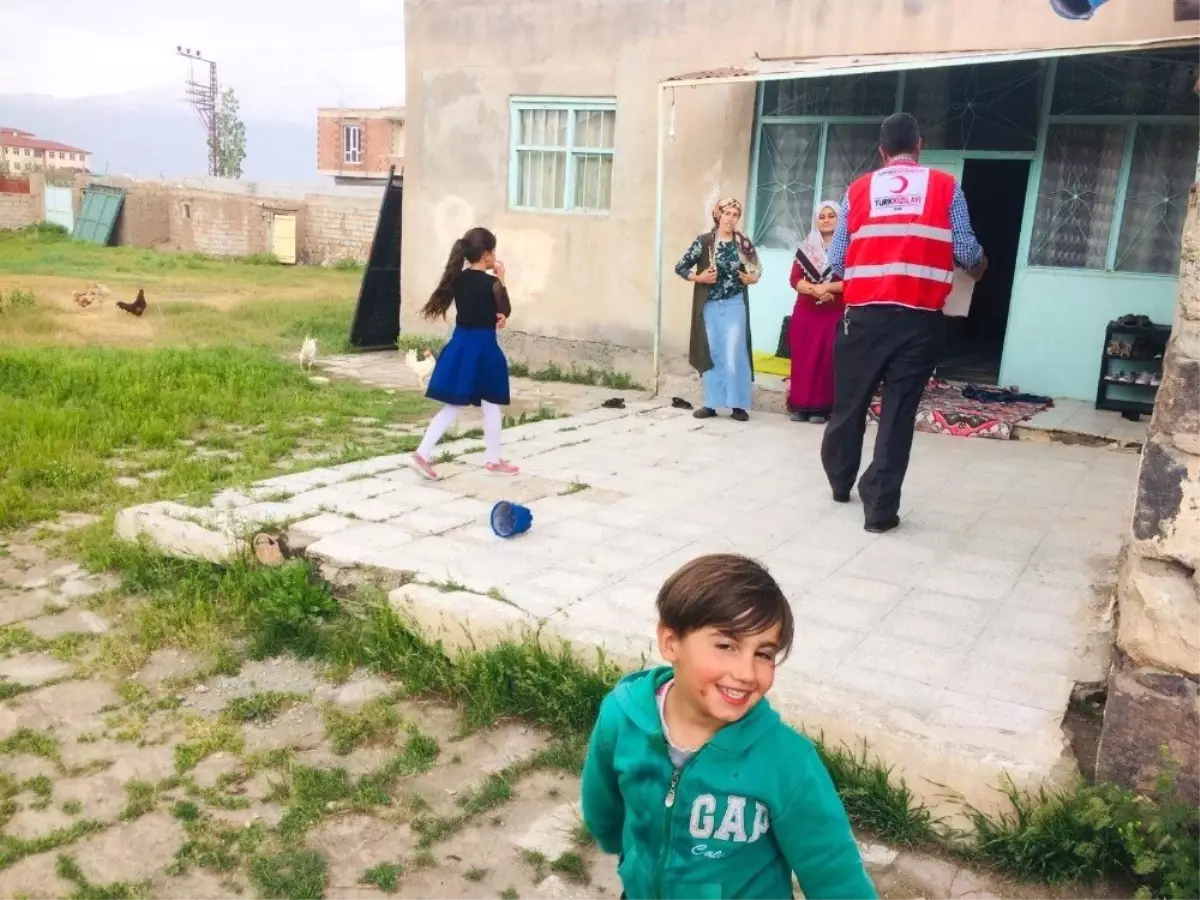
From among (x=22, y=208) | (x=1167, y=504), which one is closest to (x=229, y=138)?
(x=22, y=208)

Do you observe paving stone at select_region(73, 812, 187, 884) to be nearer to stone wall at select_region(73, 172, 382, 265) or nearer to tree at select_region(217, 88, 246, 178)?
stone wall at select_region(73, 172, 382, 265)

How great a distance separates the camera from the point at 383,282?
40.0ft

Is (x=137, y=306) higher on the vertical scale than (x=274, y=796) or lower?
higher

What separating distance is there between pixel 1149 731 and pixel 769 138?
7.44m

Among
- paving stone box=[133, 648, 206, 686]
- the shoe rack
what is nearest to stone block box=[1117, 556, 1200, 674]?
paving stone box=[133, 648, 206, 686]

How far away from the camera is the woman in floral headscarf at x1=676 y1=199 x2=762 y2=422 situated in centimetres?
790

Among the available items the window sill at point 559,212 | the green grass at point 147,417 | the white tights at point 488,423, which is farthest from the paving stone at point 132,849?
the window sill at point 559,212

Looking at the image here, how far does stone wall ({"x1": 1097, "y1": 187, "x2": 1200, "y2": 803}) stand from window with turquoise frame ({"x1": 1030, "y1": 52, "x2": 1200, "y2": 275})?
6111mm

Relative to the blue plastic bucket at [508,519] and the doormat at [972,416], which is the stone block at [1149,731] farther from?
the doormat at [972,416]

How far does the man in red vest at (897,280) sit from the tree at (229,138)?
72055 millimetres

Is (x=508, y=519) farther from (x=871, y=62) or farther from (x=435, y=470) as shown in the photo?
(x=871, y=62)

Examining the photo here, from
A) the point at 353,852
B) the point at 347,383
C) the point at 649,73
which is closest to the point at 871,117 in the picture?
the point at 649,73

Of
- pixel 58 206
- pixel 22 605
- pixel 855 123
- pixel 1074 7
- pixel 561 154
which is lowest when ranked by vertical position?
pixel 22 605

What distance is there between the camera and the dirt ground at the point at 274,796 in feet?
8.68
